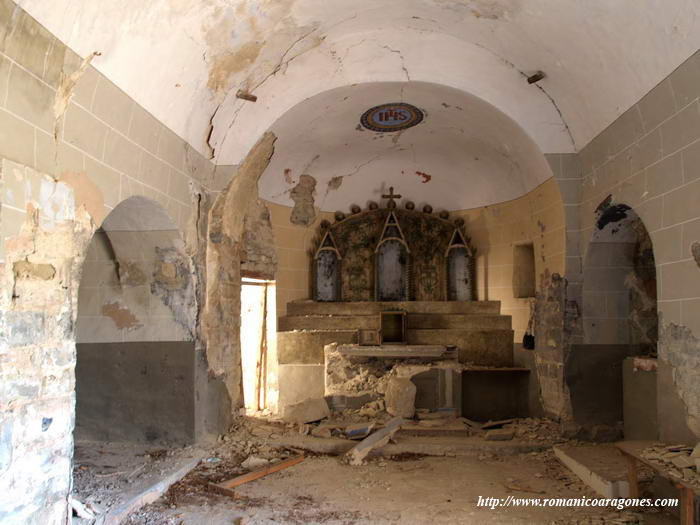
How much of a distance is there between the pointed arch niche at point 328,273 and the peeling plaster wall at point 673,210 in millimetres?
5628

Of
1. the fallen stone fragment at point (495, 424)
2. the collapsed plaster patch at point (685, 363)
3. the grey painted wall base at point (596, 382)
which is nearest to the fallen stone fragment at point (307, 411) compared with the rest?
the fallen stone fragment at point (495, 424)

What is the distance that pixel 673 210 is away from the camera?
14.6 feet

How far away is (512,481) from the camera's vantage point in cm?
535

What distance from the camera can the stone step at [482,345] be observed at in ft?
28.1

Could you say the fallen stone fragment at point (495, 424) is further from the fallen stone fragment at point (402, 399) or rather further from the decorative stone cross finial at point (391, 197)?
the decorative stone cross finial at point (391, 197)

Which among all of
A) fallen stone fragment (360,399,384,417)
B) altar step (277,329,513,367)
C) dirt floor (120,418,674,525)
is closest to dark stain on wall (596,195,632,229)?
dirt floor (120,418,674,525)

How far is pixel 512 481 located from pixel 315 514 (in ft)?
6.21

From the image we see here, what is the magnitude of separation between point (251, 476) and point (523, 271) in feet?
16.7

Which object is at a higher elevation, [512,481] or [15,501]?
[15,501]

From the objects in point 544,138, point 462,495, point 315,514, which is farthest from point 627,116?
point 315,514

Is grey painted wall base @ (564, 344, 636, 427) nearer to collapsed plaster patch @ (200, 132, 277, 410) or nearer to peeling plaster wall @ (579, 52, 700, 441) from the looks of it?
peeling plaster wall @ (579, 52, 700, 441)

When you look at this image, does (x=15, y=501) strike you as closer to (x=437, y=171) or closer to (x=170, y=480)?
(x=170, y=480)

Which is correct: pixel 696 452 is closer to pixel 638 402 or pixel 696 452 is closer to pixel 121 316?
pixel 638 402

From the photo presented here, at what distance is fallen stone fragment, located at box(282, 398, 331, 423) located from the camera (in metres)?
7.53
